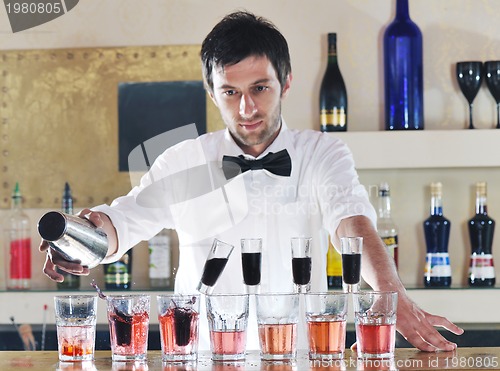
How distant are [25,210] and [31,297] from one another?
354 millimetres

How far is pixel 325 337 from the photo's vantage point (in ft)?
5.06

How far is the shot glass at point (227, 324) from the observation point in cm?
154

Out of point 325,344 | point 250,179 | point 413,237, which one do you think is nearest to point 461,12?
point 413,237

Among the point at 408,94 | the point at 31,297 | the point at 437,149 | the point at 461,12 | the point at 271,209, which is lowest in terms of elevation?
the point at 31,297

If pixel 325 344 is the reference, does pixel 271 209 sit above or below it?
above

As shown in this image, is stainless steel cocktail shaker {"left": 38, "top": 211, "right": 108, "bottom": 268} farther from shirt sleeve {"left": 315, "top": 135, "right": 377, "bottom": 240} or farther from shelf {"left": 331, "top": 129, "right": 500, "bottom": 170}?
shelf {"left": 331, "top": 129, "right": 500, "bottom": 170}

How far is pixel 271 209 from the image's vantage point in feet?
8.07

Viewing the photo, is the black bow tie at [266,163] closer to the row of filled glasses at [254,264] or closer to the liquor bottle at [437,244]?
the row of filled glasses at [254,264]

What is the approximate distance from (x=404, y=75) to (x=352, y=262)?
166 cm

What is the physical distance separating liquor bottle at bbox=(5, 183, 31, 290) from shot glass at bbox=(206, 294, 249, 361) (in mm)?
1897

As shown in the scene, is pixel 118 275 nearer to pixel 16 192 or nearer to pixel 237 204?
pixel 16 192

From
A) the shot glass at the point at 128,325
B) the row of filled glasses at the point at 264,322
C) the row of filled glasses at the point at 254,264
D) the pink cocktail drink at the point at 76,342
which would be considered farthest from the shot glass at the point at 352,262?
the pink cocktail drink at the point at 76,342

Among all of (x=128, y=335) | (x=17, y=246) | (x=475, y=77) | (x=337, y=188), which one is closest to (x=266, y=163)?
(x=337, y=188)

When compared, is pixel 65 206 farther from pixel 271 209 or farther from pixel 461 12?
pixel 461 12
